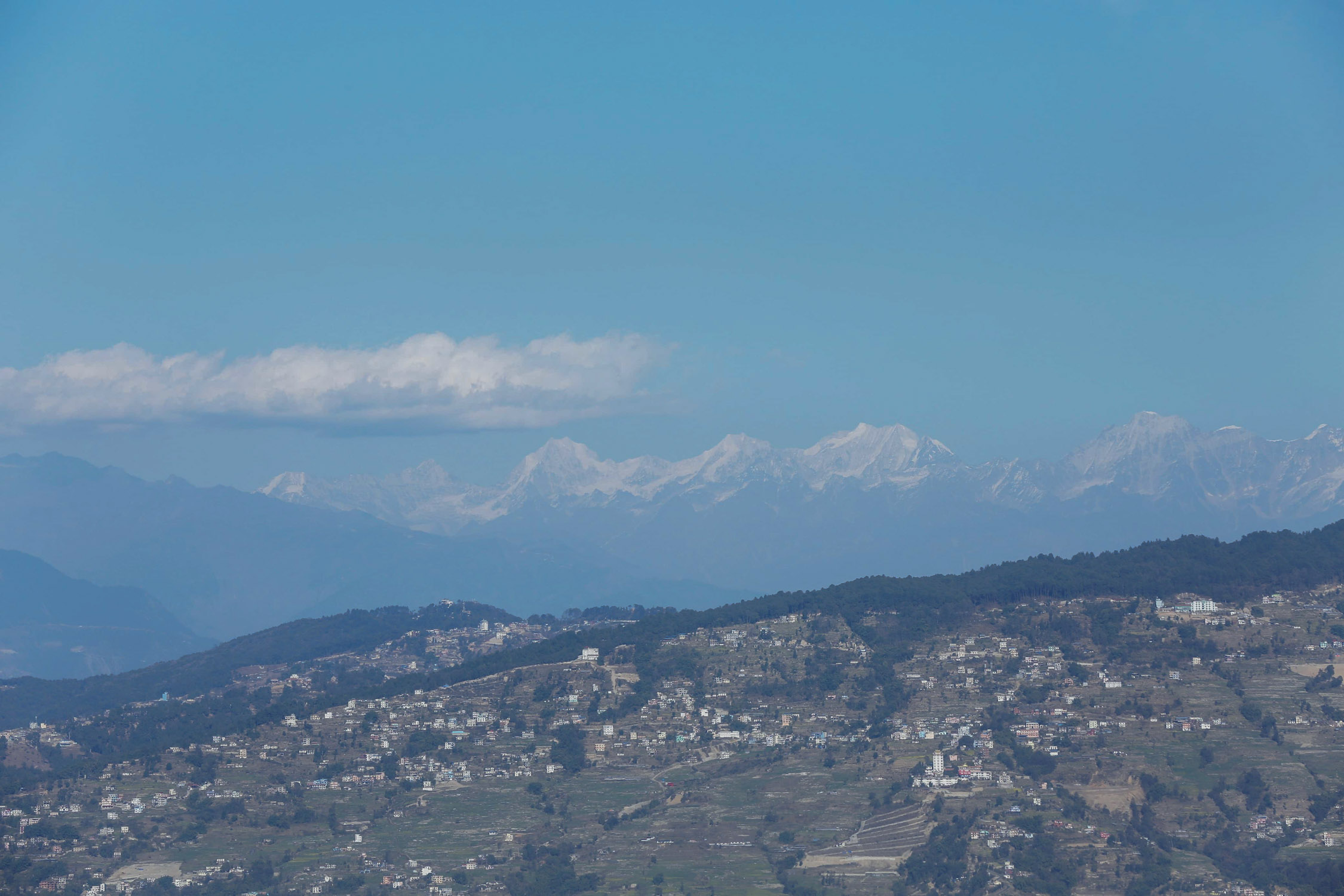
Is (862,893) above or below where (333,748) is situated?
below

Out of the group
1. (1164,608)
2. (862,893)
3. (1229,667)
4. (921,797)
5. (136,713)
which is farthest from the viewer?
(136,713)

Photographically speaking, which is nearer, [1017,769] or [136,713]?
[1017,769]

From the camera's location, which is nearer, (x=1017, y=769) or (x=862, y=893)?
(x=862, y=893)

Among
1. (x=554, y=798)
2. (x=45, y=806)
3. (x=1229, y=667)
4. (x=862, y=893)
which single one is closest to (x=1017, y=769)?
(x=862, y=893)

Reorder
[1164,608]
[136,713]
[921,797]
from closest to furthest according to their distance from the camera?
1. [921,797]
2. [1164,608]
3. [136,713]

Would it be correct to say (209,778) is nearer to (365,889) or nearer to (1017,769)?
(365,889)

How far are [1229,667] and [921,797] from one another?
82.0 feet

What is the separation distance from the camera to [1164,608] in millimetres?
96188

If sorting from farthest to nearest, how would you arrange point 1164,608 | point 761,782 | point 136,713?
1. point 136,713
2. point 1164,608
3. point 761,782

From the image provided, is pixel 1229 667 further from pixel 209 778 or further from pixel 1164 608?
pixel 209 778

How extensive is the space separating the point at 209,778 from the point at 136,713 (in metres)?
39.1

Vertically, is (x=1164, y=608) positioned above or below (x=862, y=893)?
above

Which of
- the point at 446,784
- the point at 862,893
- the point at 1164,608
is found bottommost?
the point at 862,893

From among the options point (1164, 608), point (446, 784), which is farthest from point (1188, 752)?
point (446, 784)
